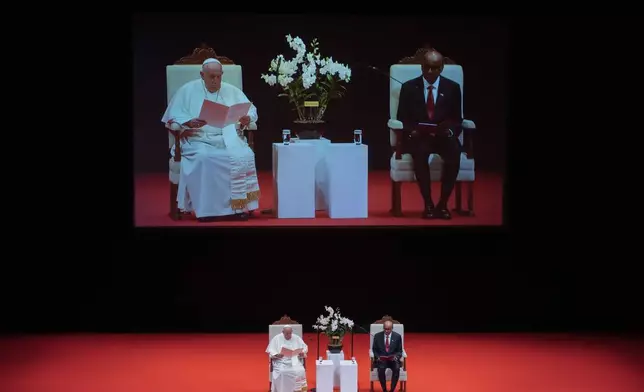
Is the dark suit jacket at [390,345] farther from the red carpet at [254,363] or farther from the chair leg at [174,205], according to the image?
the chair leg at [174,205]

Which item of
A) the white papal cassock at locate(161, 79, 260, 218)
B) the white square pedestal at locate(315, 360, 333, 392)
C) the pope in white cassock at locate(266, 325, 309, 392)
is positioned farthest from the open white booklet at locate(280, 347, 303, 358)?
the white papal cassock at locate(161, 79, 260, 218)

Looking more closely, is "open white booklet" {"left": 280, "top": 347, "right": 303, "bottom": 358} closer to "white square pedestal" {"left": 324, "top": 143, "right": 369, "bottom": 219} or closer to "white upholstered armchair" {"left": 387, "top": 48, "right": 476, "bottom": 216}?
"white square pedestal" {"left": 324, "top": 143, "right": 369, "bottom": 219}

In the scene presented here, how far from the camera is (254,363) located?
789 centimetres

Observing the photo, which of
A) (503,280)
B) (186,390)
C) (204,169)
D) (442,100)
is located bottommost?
(186,390)

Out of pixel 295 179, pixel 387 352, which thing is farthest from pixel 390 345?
pixel 295 179

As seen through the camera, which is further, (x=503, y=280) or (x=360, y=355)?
(x=503, y=280)

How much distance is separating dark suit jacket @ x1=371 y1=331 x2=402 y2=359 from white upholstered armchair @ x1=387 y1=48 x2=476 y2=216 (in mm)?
1781

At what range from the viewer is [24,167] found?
8664 millimetres

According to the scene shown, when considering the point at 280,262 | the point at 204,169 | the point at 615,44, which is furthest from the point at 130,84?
the point at 615,44

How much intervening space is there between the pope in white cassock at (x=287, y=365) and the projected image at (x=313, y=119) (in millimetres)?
1731

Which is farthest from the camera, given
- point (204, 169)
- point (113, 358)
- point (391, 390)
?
point (204, 169)

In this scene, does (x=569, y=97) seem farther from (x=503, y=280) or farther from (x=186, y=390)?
(x=186, y=390)

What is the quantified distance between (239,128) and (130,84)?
2.92ft

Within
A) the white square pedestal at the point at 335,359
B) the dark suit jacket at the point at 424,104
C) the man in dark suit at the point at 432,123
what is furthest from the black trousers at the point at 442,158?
the white square pedestal at the point at 335,359
